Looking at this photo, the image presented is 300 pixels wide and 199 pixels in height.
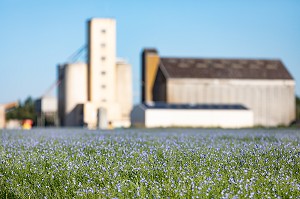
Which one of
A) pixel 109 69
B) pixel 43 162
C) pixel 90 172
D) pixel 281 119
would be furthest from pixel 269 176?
pixel 281 119

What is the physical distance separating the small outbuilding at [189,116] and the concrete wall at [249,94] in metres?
6.78

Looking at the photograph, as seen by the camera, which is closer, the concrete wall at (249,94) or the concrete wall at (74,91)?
the concrete wall at (74,91)

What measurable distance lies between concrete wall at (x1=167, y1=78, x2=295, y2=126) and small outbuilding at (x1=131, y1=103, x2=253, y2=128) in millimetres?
6779

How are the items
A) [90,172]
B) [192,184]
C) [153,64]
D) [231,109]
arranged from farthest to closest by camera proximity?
[153,64] < [231,109] < [90,172] < [192,184]

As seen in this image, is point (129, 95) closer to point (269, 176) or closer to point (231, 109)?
point (231, 109)

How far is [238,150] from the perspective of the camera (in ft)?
33.4

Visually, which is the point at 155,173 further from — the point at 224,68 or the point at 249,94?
the point at 224,68

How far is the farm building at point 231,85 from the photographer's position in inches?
2630

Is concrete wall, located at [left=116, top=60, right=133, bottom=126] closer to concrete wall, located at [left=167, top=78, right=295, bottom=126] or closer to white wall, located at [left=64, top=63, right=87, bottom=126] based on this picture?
white wall, located at [left=64, top=63, right=87, bottom=126]

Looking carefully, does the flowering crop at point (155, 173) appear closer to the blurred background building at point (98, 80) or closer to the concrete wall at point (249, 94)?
the blurred background building at point (98, 80)

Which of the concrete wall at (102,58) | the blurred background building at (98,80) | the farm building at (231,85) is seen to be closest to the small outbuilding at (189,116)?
the blurred background building at (98,80)

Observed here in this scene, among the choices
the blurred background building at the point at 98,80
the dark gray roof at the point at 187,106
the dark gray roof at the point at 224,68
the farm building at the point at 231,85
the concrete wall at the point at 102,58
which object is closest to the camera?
the dark gray roof at the point at 187,106

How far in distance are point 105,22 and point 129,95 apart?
8.46 m

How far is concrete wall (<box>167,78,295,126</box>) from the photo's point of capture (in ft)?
218
